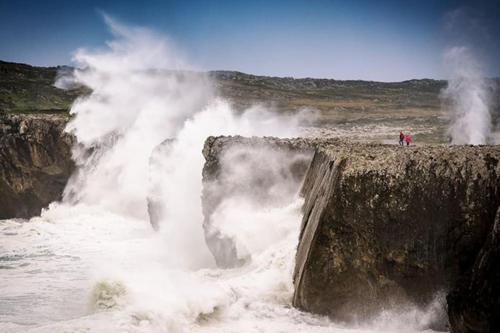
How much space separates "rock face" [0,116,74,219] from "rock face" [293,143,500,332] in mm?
20351

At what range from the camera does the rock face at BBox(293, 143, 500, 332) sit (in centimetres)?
721

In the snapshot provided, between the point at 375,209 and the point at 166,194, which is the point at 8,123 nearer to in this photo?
the point at 166,194

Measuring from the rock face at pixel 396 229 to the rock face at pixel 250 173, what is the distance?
4.36 meters

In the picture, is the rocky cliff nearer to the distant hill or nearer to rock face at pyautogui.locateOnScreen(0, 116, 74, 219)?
rock face at pyautogui.locateOnScreen(0, 116, 74, 219)

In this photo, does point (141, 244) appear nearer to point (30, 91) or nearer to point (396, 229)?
point (396, 229)

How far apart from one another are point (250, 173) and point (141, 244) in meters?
6.44

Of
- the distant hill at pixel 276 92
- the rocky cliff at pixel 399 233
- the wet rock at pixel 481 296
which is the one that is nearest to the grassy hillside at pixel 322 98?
the distant hill at pixel 276 92

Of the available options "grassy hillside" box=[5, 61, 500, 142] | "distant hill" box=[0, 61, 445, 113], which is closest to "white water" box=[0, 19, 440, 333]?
"grassy hillside" box=[5, 61, 500, 142]

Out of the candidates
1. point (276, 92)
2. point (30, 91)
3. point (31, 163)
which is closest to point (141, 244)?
point (31, 163)

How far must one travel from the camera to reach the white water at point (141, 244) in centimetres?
851

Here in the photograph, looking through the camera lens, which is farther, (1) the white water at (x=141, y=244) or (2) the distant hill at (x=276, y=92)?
(2) the distant hill at (x=276, y=92)

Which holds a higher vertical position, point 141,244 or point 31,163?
point 31,163

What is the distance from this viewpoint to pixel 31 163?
2481cm

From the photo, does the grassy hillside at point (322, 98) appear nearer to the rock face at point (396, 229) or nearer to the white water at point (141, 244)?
the white water at point (141, 244)
